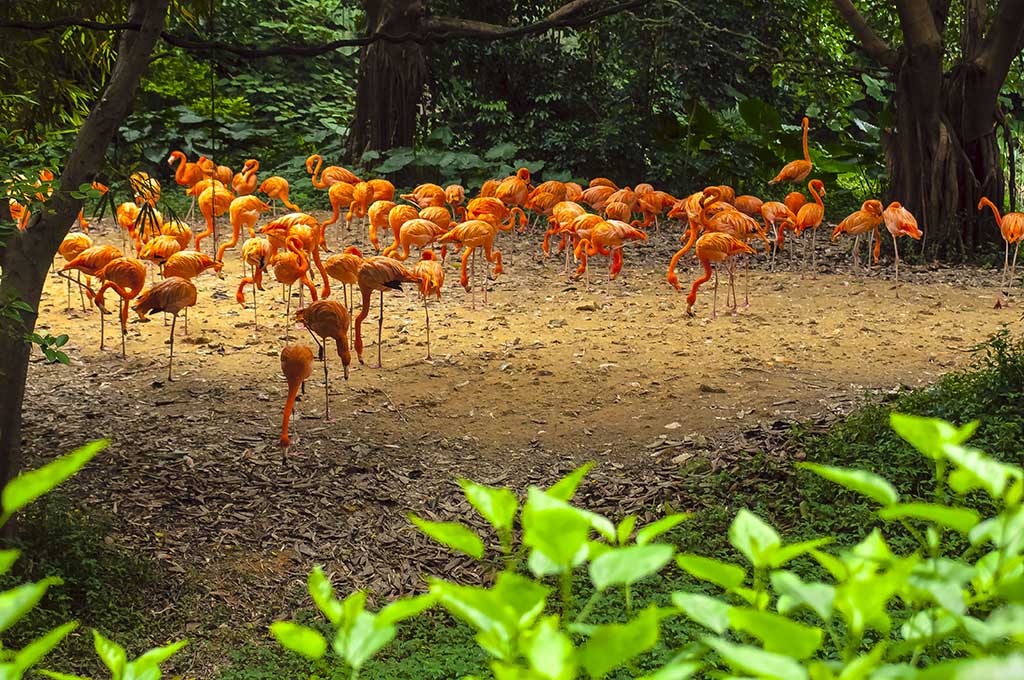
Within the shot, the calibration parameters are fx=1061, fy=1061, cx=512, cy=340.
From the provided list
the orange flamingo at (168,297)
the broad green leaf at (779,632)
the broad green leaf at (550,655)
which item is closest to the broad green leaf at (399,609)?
the broad green leaf at (550,655)

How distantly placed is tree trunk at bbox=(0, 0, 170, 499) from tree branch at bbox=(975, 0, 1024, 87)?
23.7ft

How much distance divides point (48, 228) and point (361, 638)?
3837 mm

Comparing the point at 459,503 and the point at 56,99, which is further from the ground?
the point at 56,99

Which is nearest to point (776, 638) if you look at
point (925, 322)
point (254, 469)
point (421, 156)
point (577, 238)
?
point (254, 469)

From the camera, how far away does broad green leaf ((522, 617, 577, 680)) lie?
2.21ft

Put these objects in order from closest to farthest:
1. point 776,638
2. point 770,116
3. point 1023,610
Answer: point 1023,610 < point 776,638 < point 770,116

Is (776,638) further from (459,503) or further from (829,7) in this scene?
(829,7)

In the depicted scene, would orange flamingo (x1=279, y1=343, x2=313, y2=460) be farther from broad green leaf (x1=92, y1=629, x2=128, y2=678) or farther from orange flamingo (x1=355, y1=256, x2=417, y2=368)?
broad green leaf (x1=92, y1=629, x2=128, y2=678)

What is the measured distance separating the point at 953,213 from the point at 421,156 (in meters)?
5.47

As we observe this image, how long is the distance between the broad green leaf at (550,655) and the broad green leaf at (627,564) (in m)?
0.09

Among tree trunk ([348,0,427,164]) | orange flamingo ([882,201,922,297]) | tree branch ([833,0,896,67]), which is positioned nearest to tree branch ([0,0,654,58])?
orange flamingo ([882,201,922,297])

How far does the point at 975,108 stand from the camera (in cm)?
934

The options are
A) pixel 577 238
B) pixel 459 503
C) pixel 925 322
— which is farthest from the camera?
pixel 577 238

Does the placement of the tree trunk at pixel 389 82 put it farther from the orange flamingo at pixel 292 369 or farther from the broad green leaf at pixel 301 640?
the broad green leaf at pixel 301 640
